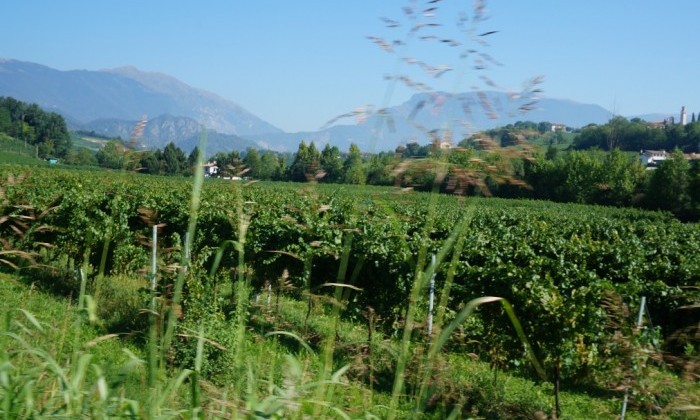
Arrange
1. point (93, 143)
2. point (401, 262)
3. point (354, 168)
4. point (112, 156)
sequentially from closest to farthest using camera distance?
point (112, 156), point (354, 168), point (93, 143), point (401, 262)

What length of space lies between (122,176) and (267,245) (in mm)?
9140

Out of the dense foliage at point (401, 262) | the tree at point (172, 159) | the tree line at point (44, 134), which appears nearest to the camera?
the tree at point (172, 159)

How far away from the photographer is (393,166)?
5.79 ft

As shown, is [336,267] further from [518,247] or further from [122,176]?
[122,176]

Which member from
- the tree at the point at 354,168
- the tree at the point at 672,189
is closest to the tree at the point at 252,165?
the tree at the point at 354,168

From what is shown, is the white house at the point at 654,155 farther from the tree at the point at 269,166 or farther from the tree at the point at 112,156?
the tree at the point at 112,156

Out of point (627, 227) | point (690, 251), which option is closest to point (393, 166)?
point (690, 251)

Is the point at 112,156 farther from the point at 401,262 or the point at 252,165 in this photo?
the point at 401,262

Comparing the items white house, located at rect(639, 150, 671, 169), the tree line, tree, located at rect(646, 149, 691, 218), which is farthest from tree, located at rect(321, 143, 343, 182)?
tree, located at rect(646, 149, 691, 218)

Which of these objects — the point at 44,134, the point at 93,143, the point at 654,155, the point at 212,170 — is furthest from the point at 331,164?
the point at 44,134

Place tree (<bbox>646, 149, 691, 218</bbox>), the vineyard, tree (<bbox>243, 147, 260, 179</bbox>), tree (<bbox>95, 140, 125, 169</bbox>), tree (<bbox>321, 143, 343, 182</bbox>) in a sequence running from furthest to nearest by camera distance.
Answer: tree (<bbox>646, 149, 691, 218</bbox>), the vineyard, tree (<bbox>243, 147, 260, 179</bbox>), tree (<bbox>321, 143, 343, 182</bbox>), tree (<bbox>95, 140, 125, 169</bbox>)

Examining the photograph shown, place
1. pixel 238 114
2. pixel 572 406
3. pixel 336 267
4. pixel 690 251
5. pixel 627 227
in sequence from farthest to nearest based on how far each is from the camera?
pixel 627 227
pixel 690 251
pixel 336 267
pixel 572 406
pixel 238 114

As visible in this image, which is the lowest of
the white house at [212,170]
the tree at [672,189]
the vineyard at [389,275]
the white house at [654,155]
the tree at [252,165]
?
the vineyard at [389,275]

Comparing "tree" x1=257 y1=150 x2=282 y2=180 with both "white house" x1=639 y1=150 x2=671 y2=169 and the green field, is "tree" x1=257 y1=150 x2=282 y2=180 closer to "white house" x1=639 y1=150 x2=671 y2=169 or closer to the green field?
the green field
